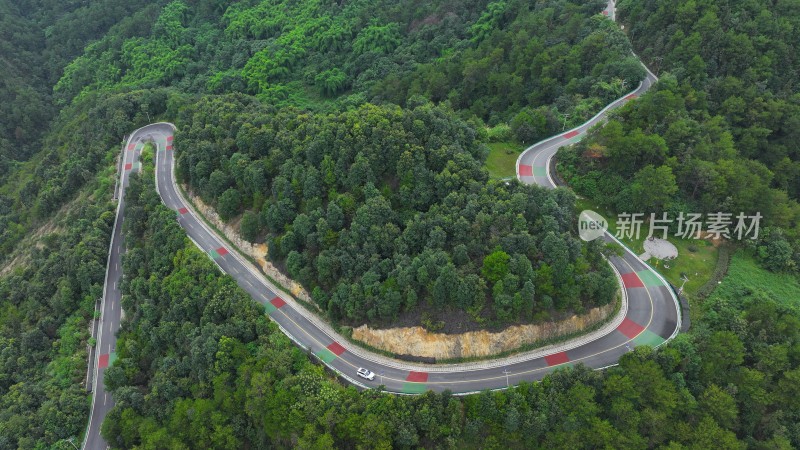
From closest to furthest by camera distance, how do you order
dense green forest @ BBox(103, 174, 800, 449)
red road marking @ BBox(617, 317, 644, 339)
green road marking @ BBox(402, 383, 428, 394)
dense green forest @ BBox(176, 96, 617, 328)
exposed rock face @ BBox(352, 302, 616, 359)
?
1. dense green forest @ BBox(103, 174, 800, 449)
2. dense green forest @ BBox(176, 96, 617, 328)
3. green road marking @ BBox(402, 383, 428, 394)
4. exposed rock face @ BBox(352, 302, 616, 359)
5. red road marking @ BBox(617, 317, 644, 339)

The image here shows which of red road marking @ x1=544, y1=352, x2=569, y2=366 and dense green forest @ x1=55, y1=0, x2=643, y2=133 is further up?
dense green forest @ x1=55, y1=0, x2=643, y2=133

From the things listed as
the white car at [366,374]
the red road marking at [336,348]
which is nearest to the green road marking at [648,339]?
the white car at [366,374]

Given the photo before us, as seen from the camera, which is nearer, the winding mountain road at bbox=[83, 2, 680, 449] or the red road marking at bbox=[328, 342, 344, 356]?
the winding mountain road at bbox=[83, 2, 680, 449]

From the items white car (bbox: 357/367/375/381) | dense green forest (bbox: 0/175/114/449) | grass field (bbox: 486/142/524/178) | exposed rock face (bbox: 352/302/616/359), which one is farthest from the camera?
grass field (bbox: 486/142/524/178)

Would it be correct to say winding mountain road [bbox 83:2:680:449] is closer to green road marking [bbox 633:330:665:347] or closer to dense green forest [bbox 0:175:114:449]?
green road marking [bbox 633:330:665:347]

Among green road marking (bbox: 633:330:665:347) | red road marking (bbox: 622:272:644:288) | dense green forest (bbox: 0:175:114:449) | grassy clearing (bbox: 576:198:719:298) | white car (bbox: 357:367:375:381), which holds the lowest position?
dense green forest (bbox: 0:175:114:449)

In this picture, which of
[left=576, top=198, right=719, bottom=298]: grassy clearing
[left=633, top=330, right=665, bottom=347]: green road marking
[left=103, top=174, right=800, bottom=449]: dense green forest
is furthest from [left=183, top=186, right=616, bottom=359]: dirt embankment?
[left=576, top=198, right=719, bottom=298]: grassy clearing

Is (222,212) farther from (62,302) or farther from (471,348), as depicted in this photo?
(471,348)
